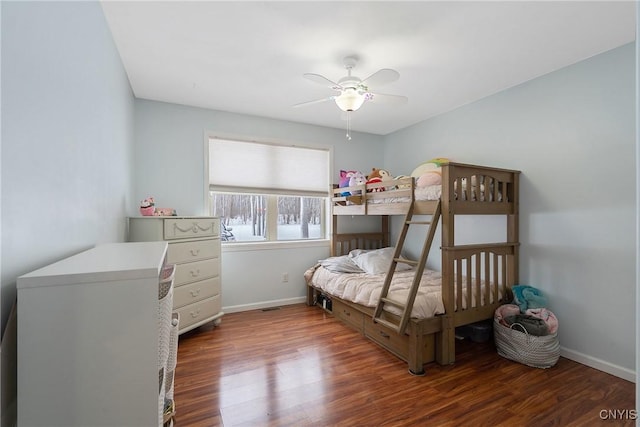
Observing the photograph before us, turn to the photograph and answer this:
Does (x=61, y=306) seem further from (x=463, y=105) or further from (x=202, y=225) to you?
(x=463, y=105)

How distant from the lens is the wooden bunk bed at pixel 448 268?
2.32 m

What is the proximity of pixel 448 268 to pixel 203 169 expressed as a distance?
2794 mm

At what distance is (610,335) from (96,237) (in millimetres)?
3608

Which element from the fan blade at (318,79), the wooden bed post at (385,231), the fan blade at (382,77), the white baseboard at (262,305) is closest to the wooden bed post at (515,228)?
the fan blade at (382,77)

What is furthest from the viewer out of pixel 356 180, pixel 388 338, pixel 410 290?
pixel 356 180

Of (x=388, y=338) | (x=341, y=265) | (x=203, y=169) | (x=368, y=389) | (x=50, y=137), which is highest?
(x=203, y=169)

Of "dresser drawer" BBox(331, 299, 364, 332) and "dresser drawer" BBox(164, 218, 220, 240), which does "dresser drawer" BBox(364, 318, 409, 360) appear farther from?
"dresser drawer" BBox(164, 218, 220, 240)

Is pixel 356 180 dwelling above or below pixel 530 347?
above

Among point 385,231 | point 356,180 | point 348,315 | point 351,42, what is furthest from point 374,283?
point 351,42

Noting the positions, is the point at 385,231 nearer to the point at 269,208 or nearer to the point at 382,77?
the point at 269,208

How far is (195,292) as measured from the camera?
9.19ft

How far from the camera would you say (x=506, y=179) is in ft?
8.98

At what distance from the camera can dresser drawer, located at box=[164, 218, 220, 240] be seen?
8.52ft

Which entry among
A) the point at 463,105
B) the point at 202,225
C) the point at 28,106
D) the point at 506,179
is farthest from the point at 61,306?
the point at 463,105
